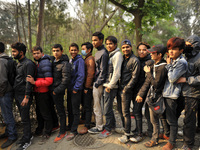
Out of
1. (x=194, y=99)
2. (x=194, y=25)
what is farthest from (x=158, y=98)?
(x=194, y=25)

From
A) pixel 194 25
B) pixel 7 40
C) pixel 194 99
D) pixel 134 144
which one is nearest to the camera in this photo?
pixel 194 99

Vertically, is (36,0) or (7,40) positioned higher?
(36,0)

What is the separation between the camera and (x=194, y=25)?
903 inches

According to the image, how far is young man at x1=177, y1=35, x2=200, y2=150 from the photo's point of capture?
8.43ft

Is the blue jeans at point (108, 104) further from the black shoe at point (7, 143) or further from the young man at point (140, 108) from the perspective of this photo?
the black shoe at point (7, 143)

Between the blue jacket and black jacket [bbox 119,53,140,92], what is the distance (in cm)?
95

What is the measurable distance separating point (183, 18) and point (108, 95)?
29.1 metres

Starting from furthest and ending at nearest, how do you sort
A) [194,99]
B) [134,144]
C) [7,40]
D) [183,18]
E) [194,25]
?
[183,18] < [194,25] < [7,40] < [134,144] < [194,99]

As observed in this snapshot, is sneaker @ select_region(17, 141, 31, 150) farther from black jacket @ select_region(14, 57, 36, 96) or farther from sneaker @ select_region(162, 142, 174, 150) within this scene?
sneaker @ select_region(162, 142, 174, 150)

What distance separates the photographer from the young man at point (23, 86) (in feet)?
10.4

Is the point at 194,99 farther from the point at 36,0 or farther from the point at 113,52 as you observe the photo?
the point at 36,0

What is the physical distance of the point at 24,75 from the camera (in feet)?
10.6

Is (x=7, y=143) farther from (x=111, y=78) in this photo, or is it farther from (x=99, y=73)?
(x=111, y=78)

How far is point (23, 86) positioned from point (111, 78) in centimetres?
209
